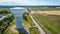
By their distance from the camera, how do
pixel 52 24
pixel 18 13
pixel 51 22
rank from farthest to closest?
pixel 51 22, pixel 52 24, pixel 18 13

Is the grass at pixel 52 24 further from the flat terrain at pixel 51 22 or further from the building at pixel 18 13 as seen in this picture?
the building at pixel 18 13

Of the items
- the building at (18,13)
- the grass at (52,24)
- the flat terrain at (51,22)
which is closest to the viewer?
the building at (18,13)

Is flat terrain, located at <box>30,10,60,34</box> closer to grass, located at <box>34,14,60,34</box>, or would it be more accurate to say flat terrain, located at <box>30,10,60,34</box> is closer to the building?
grass, located at <box>34,14,60,34</box>

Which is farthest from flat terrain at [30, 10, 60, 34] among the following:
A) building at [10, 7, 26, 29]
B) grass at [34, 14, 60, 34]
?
building at [10, 7, 26, 29]

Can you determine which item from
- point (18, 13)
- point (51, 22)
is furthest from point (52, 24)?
point (18, 13)

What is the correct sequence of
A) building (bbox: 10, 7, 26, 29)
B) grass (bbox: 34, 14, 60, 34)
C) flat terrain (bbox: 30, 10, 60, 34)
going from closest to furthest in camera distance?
building (bbox: 10, 7, 26, 29) < grass (bbox: 34, 14, 60, 34) < flat terrain (bbox: 30, 10, 60, 34)

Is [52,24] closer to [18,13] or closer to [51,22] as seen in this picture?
[51,22]

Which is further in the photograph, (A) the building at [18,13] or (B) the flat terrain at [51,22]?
(B) the flat terrain at [51,22]

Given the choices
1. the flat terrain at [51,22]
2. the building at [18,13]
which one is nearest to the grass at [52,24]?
the flat terrain at [51,22]

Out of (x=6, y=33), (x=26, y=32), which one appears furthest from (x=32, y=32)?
(x=6, y=33)

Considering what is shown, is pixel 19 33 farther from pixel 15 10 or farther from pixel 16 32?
pixel 15 10

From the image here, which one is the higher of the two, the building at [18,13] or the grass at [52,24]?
the building at [18,13]

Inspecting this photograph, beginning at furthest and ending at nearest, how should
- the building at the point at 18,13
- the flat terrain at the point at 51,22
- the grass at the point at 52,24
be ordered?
the flat terrain at the point at 51,22
the grass at the point at 52,24
the building at the point at 18,13
